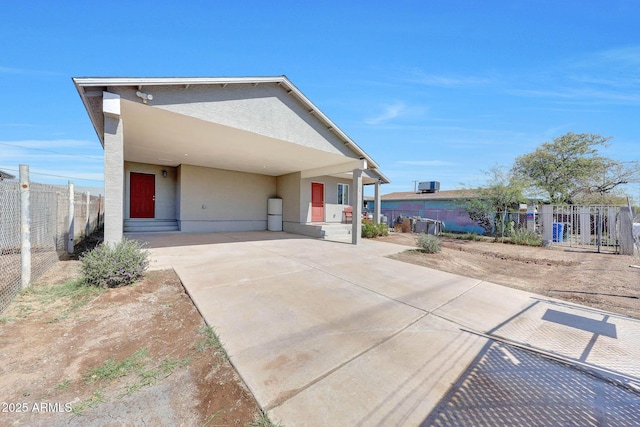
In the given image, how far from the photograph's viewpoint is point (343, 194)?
1595 centimetres

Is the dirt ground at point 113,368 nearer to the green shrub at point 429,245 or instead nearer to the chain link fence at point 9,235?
the chain link fence at point 9,235

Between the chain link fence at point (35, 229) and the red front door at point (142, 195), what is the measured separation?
3870 mm

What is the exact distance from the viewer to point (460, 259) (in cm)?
821

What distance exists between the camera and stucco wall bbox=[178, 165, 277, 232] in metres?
11.9

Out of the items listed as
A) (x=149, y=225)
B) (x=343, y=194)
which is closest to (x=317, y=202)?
(x=343, y=194)

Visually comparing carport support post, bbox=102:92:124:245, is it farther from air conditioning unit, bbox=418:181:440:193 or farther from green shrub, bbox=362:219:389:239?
air conditioning unit, bbox=418:181:440:193

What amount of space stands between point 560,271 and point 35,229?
12882mm

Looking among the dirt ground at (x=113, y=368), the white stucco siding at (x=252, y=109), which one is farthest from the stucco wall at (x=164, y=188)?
the dirt ground at (x=113, y=368)

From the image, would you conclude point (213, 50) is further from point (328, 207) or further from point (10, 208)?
point (328, 207)

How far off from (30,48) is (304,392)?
43.3ft

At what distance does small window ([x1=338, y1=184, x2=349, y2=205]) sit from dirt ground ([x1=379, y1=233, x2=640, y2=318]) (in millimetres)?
7623

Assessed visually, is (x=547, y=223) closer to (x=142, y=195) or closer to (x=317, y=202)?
(x=317, y=202)

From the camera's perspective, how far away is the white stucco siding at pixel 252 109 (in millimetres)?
5559

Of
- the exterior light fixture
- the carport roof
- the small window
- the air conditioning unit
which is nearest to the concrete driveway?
the exterior light fixture
